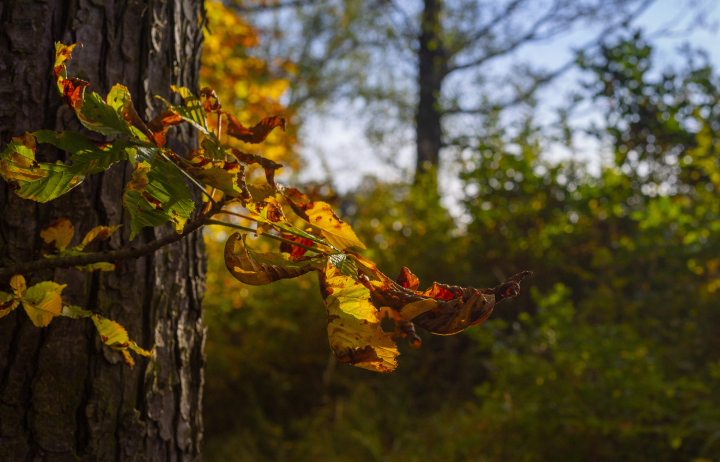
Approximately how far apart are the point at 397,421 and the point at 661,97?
301 centimetres

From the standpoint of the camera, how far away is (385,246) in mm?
4422

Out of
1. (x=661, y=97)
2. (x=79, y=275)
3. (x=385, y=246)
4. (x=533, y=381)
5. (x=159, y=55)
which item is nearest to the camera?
(x=79, y=275)

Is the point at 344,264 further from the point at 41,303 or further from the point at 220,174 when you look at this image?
the point at 41,303

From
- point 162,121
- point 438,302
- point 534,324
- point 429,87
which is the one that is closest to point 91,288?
point 162,121

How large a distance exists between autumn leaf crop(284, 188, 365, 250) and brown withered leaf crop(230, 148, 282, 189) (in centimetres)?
3

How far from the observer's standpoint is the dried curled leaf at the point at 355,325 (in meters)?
0.57

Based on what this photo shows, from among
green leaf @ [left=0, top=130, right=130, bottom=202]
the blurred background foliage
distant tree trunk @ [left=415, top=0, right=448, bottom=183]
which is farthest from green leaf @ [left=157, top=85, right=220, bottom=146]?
distant tree trunk @ [left=415, top=0, right=448, bottom=183]

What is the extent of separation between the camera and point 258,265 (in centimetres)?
59

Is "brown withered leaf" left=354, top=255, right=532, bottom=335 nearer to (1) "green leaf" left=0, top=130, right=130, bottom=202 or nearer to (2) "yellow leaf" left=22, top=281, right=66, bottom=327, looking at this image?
(1) "green leaf" left=0, top=130, right=130, bottom=202

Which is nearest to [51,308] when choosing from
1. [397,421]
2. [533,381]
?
[533,381]

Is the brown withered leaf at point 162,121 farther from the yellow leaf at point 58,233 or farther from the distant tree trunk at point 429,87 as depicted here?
the distant tree trunk at point 429,87

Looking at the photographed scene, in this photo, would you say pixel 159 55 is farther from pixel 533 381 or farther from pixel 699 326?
pixel 699 326

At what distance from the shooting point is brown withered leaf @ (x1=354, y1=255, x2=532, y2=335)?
21.6 inches

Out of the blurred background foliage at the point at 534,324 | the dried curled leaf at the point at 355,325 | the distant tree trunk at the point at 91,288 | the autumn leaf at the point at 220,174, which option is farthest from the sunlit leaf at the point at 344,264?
the blurred background foliage at the point at 534,324
